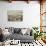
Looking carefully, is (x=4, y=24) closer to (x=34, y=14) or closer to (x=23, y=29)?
(x=23, y=29)

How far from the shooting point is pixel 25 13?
6.55m

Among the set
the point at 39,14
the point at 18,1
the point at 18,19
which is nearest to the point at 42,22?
the point at 39,14

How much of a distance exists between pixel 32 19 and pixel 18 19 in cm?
79

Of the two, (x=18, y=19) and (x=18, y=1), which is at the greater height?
(x=18, y=1)

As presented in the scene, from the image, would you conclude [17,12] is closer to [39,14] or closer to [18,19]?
[18,19]

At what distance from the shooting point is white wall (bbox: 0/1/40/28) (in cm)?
648

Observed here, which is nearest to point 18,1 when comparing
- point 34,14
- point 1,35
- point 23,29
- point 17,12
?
point 17,12

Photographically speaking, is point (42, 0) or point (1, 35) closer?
point (1, 35)

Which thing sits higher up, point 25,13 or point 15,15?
point 25,13

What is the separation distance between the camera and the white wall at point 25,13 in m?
6.48

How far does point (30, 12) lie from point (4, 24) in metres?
1.59

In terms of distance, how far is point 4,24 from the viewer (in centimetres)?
648

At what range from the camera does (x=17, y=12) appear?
653 centimetres

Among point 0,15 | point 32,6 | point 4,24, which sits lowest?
point 4,24
